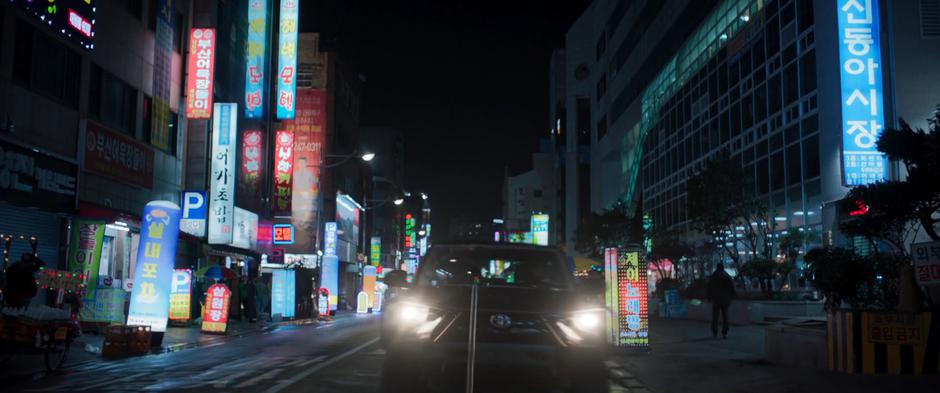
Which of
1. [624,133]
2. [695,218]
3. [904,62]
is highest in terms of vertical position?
[624,133]

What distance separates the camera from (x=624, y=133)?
2638 inches

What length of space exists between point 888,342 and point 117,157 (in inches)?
792

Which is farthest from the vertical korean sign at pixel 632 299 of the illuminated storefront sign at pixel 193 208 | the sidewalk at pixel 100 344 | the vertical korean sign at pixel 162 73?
the illuminated storefront sign at pixel 193 208

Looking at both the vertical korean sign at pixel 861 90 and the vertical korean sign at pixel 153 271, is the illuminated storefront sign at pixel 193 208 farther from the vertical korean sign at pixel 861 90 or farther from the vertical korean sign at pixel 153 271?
the vertical korean sign at pixel 861 90

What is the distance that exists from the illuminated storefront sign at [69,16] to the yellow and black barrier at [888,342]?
17299 millimetres

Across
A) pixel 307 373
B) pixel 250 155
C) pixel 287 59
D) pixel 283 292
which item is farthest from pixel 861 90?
pixel 287 59

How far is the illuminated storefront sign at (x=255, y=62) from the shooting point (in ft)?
120

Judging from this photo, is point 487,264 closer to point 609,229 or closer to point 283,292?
point 283,292

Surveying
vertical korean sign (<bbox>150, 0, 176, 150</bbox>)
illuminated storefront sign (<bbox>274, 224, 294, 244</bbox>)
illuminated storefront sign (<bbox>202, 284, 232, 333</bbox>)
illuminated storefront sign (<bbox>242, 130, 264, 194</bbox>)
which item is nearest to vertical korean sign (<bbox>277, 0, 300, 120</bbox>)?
illuminated storefront sign (<bbox>242, 130, 264, 194</bbox>)

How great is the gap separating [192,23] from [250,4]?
25.7 ft

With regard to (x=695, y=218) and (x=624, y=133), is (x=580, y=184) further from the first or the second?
(x=695, y=218)

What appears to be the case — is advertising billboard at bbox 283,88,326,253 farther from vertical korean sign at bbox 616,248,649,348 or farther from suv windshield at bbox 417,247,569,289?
suv windshield at bbox 417,247,569,289

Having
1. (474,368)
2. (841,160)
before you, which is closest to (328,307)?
(841,160)

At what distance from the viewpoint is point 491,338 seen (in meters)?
7.76
